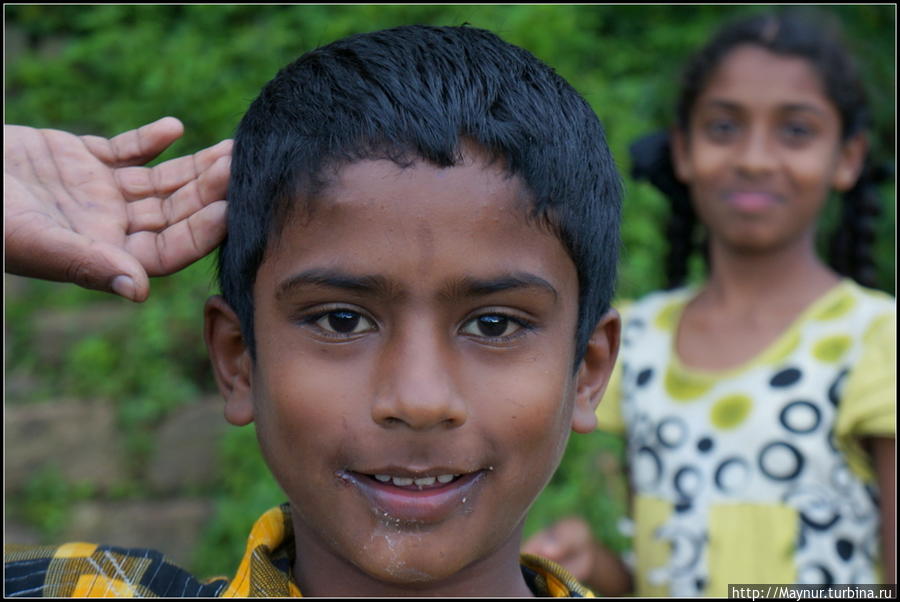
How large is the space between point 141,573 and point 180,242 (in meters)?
0.53

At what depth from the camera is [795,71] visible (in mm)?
2732

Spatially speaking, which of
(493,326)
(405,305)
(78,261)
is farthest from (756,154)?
(78,261)

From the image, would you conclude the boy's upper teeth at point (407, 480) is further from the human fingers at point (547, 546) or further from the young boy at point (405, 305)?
the human fingers at point (547, 546)

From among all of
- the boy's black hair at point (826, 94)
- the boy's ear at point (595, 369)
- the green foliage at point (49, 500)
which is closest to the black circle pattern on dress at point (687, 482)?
the boy's black hair at point (826, 94)

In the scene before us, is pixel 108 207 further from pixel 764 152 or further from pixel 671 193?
pixel 671 193

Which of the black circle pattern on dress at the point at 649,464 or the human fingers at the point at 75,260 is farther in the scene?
the black circle pattern on dress at the point at 649,464

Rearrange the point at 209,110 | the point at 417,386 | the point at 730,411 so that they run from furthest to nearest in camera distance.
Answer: the point at 209,110, the point at 730,411, the point at 417,386

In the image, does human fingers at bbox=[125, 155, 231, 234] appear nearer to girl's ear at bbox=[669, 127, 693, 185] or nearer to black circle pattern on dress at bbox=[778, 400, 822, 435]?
black circle pattern on dress at bbox=[778, 400, 822, 435]

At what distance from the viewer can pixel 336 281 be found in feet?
4.67

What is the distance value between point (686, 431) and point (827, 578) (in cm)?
46

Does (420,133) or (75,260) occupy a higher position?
(420,133)

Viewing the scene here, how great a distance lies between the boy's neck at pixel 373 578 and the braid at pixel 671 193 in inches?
64.6

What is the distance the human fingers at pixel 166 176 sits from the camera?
1.67 metres

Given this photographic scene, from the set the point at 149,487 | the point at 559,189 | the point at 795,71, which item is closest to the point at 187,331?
the point at 149,487
